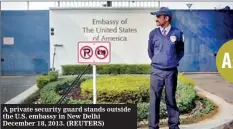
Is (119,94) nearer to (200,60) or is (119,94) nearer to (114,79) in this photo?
(114,79)

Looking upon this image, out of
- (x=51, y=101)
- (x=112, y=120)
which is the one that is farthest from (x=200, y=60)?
(x=51, y=101)

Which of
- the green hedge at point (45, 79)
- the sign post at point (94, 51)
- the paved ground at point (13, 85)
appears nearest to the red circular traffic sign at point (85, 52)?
the sign post at point (94, 51)

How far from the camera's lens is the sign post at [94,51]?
611 cm

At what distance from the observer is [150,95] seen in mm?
6289

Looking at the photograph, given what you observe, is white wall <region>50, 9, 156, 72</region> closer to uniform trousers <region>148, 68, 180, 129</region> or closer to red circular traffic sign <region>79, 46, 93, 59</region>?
red circular traffic sign <region>79, 46, 93, 59</region>

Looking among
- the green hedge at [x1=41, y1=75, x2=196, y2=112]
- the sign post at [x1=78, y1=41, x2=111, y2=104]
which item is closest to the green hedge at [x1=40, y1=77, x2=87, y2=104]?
the green hedge at [x1=41, y1=75, x2=196, y2=112]

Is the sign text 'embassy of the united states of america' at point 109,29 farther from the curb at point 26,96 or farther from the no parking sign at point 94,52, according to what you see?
the curb at point 26,96

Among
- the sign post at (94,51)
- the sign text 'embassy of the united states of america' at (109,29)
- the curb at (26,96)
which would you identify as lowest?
the curb at (26,96)

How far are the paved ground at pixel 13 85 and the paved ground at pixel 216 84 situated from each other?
163cm

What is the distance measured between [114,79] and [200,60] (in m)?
0.89

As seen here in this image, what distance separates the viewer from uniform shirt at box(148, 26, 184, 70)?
6062 mm

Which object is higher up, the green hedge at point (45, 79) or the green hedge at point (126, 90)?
the green hedge at point (45, 79)

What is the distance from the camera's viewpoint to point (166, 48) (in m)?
6.05

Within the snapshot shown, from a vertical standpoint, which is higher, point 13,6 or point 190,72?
point 13,6
